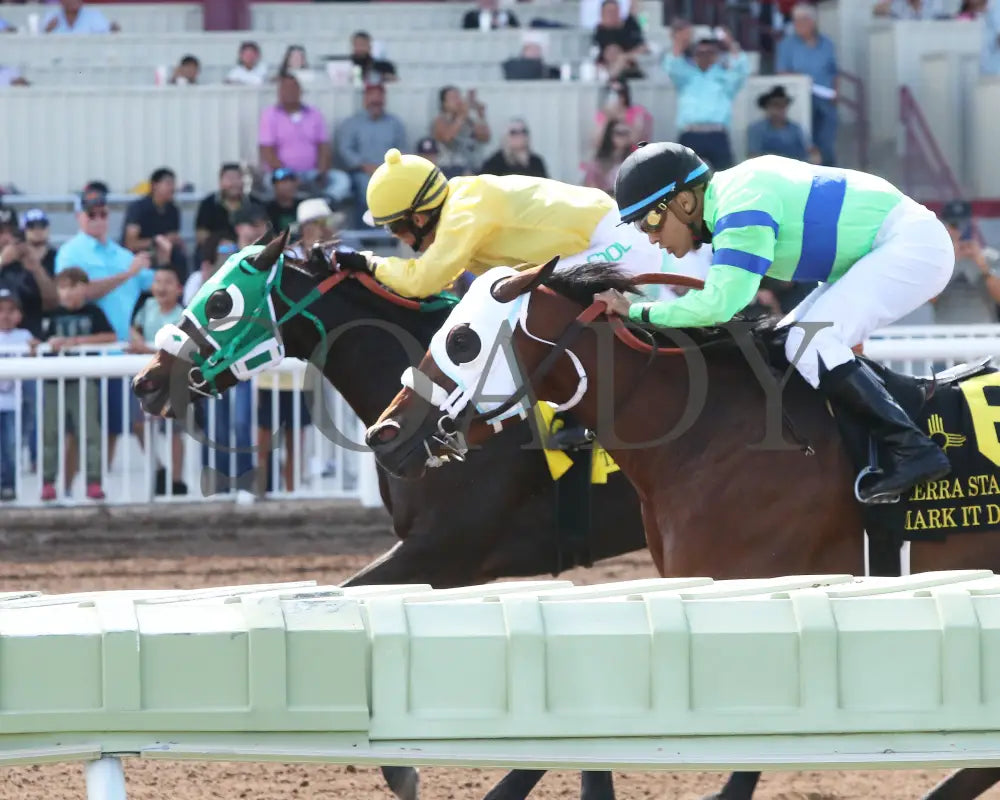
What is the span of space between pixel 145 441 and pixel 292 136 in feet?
12.7

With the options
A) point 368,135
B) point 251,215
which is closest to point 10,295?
point 251,215

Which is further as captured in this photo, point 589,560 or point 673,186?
point 589,560

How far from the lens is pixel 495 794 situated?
175 inches

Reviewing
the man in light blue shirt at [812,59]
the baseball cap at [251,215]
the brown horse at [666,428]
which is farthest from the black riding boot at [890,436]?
the man in light blue shirt at [812,59]

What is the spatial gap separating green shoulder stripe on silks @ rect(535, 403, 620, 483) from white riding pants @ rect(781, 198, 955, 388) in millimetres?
874

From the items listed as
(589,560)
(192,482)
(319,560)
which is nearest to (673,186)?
(589,560)

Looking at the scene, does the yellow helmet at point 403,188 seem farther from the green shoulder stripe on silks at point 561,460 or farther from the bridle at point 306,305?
the green shoulder stripe on silks at point 561,460

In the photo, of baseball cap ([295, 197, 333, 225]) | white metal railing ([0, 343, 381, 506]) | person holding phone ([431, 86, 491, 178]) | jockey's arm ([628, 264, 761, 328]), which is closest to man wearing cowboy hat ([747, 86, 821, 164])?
person holding phone ([431, 86, 491, 178])

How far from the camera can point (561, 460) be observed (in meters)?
5.25

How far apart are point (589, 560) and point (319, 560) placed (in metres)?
2.97

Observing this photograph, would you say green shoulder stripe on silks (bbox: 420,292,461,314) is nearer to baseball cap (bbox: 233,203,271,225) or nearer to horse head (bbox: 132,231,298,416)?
horse head (bbox: 132,231,298,416)

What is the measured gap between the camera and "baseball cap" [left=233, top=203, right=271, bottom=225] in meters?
10.3

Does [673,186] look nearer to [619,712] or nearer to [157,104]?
[619,712]

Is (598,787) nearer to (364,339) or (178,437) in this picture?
(364,339)
